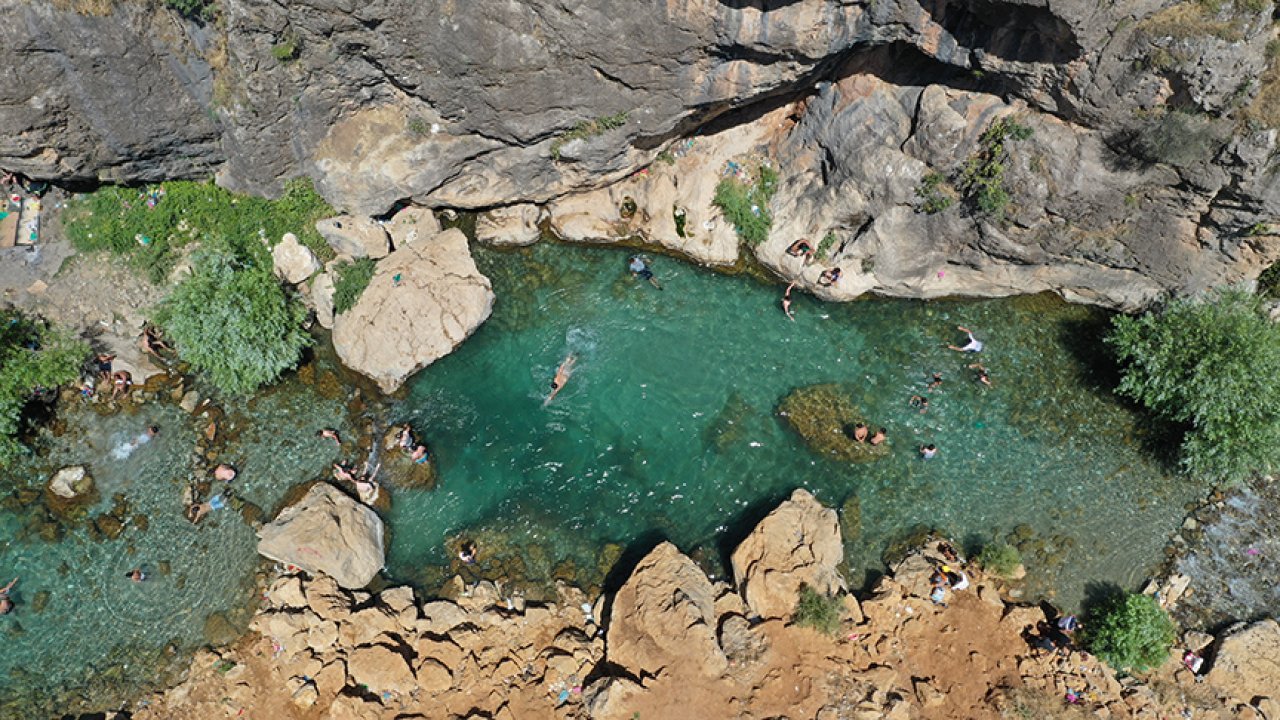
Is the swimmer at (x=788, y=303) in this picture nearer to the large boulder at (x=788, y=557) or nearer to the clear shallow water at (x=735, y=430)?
the clear shallow water at (x=735, y=430)

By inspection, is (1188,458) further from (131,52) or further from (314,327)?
(131,52)

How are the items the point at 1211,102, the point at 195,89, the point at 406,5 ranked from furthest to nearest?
1. the point at 195,89
2. the point at 406,5
3. the point at 1211,102

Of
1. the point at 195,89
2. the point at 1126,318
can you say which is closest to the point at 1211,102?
the point at 1126,318

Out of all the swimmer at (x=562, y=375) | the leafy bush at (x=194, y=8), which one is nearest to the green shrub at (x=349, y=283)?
the swimmer at (x=562, y=375)

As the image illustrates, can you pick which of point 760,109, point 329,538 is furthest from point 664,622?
point 760,109

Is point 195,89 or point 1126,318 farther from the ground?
point 195,89

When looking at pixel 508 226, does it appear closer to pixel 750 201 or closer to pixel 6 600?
pixel 750 201
